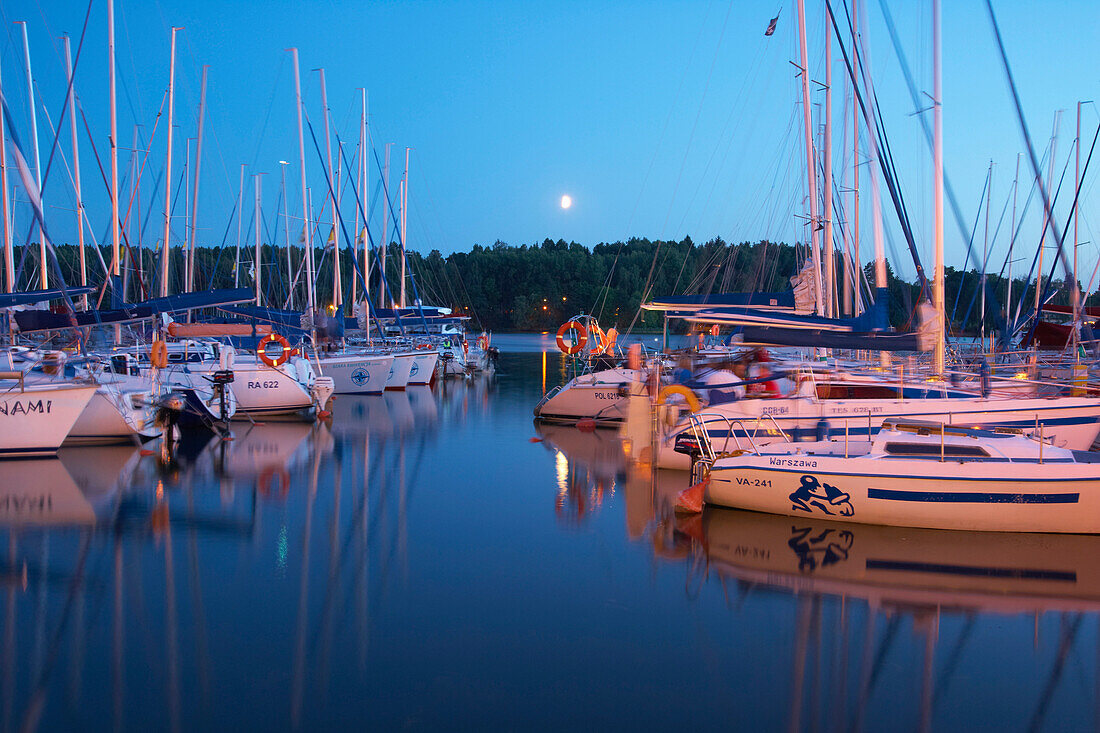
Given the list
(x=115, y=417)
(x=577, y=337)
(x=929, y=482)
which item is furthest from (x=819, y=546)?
(x=577, y=337)

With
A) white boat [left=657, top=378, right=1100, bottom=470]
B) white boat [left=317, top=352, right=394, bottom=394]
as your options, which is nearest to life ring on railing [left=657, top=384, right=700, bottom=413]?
white boat [left=657, top=378, right=1100, bottom=470]

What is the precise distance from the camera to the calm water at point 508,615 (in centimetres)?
Answer: 652

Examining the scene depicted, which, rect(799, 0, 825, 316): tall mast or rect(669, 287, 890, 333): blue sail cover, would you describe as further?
rect(799, 0, 825, 316): tall mast

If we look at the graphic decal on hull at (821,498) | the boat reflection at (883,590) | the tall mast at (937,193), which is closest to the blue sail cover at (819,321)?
the tall mast at (937,193)

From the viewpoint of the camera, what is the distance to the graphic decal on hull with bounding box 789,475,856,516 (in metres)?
11.3

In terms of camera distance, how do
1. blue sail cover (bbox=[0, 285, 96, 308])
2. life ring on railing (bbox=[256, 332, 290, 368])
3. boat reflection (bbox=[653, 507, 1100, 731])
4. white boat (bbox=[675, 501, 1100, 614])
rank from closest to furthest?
1. boat reflection (bbox=[653, 507, 1100, 731])
2. white boat (bbox=[675, 501, 1100, 614])
3. blue sail cover (bbox=[0, 285, 96, 308])
4. life ring on railing (bbox=[256, 332, 290, 368])

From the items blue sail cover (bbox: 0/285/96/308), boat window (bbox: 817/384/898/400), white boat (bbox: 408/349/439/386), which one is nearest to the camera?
boat window (bbox: 817/384/898/400)

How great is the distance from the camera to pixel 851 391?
610 inches

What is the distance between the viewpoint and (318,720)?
623 cm

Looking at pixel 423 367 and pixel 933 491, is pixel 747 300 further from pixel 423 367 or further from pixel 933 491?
pixel 423 367

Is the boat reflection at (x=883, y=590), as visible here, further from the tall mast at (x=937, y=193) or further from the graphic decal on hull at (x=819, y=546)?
the tall mast at (x=937, y=193)

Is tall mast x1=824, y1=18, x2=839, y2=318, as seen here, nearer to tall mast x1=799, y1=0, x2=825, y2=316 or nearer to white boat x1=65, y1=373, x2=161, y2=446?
tall mast x1=799, y1=0, x2=825, y2=316

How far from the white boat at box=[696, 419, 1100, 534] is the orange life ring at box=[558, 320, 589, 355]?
12049 millimetres

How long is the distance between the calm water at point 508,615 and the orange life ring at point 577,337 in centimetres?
1000
